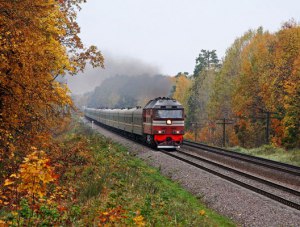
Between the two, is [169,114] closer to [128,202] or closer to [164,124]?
[164,124]

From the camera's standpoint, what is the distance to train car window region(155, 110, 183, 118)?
24.0m

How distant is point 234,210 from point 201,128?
60.6 m

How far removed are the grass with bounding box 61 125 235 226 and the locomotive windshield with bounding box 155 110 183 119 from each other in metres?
9.69

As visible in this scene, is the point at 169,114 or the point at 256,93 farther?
the point at 256,93

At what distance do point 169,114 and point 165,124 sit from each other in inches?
31.4

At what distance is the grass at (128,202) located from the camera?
289 inches

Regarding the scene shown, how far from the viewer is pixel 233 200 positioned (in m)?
11.3

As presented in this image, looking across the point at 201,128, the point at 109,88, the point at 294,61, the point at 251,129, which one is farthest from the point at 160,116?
the point at 109,88

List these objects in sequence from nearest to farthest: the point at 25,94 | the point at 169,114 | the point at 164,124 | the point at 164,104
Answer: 1. the point at 25,94
2. the point at 164,124
3. the point at 169,114
4. the point at 164,104

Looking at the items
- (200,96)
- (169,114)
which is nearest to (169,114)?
(169,114)

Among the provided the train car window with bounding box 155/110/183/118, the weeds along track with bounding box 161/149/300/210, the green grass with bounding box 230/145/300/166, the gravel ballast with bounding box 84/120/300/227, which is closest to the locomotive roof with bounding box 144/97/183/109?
the train car window with bounding box 155/110/183/118

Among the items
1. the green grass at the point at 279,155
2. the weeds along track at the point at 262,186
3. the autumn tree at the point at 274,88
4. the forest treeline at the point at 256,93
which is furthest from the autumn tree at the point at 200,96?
the weeds along track at the point at 262,186

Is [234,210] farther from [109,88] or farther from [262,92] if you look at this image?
[109,88]

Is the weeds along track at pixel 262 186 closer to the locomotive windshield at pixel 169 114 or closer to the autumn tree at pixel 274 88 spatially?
the locomotive windshield at pixel 169 114
